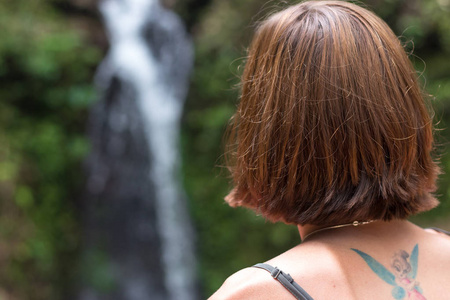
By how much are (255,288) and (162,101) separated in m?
4.38

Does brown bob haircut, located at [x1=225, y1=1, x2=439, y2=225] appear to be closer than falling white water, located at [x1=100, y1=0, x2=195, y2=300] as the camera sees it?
Yes

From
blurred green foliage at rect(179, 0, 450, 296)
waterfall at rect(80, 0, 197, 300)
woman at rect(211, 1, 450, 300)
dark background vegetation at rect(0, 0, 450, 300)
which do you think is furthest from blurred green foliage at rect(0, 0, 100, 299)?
woman at rect(211, 1, 450, 300)

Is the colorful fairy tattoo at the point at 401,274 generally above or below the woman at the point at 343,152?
below

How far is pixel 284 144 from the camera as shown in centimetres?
85

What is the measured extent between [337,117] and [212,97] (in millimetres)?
3912

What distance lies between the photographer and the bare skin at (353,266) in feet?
2.48

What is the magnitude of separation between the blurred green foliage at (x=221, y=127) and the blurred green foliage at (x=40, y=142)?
1.06m

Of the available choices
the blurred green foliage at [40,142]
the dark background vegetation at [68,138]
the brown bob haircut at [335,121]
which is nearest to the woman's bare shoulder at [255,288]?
the brown bob haircut at [335,121]

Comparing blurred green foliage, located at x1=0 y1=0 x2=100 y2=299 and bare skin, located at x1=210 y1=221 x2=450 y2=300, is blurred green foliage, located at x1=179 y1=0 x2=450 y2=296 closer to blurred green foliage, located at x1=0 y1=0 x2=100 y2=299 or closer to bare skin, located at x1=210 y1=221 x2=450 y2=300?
blurred green foliage, located at x1=0 y1=0 x2=100 y2=299

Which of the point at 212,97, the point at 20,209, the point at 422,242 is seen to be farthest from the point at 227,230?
the point at 422,242

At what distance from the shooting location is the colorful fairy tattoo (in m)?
0.84

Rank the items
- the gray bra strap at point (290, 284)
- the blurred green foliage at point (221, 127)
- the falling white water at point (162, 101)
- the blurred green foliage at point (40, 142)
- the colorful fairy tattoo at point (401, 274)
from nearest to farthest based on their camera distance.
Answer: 1. the gray bra strap at point (290, 284)
2. the colorful fairy tattoo at point (401, 274)
3. the blurred green foliage at point (221, 127)
4. the blurred green foliage at point (40, 142)
5. the falling white water at point (162, 101)

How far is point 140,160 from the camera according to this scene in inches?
199

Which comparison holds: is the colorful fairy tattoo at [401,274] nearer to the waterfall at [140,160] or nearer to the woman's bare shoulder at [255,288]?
the woman's bare shoulder at [255,288]
